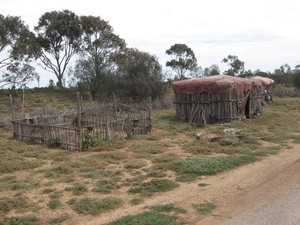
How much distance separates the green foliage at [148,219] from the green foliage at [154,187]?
1.42m

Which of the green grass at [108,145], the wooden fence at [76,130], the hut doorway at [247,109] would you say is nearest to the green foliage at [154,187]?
the green grass at [108,145]

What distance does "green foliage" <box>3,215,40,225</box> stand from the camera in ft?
21.3

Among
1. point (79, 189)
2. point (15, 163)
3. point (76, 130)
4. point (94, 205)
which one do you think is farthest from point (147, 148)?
point (94, 205)

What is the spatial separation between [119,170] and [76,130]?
3094mm

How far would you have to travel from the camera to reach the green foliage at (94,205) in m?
7.05

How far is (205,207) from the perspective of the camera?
702 centimetres

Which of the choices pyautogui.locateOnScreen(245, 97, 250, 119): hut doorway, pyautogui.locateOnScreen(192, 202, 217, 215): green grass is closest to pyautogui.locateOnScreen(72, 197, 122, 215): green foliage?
pyautogui.locateOnScreen(192, 202, 217, 215): green grass

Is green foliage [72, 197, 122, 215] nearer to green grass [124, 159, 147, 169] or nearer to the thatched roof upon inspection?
green grass [124, 159, 147, 169]

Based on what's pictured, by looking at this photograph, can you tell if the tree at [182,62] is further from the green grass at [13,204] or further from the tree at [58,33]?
the green grass at [13,204]

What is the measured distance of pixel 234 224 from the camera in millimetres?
6094

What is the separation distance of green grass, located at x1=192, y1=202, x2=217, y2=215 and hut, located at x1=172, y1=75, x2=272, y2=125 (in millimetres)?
11380

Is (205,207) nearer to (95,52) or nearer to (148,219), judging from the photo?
(148,219)

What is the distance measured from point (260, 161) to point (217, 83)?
313 inches

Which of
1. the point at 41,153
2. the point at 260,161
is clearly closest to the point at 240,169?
the point at 260,161
